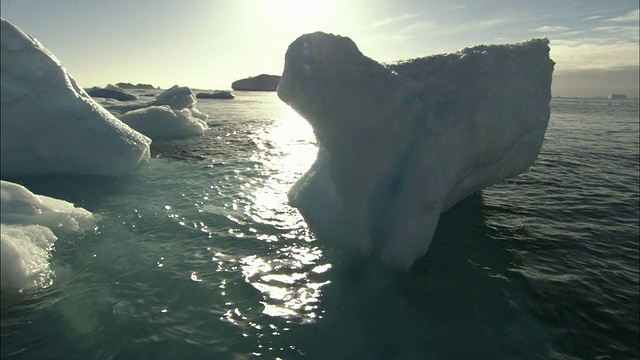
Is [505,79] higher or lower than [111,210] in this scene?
higher

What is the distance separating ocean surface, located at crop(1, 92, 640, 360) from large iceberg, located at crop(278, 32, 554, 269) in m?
0.66

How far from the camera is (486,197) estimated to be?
10633 mm

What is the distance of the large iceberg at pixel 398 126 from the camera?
21.1 feet

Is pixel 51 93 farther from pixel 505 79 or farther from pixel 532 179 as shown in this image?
pixel 532 179

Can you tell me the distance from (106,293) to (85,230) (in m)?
2.57

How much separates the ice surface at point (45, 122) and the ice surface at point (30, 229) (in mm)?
4316

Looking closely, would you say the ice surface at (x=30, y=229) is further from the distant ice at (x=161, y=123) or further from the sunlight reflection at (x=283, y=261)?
the distant ice at (x=161, y=123)

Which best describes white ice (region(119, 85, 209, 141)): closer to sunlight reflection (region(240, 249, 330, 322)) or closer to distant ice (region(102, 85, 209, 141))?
distant ice (region(102, 85, 209, 141))

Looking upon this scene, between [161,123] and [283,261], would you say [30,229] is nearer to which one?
[283,261]

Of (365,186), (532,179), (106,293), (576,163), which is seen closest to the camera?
(106,293)

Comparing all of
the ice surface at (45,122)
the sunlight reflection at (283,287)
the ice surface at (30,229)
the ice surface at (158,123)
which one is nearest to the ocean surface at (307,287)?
the sunlight reflection at (283,287)

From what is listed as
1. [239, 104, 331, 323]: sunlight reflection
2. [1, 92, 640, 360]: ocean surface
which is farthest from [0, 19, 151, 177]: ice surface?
[239, 104, 331, 323]: sunlight reflection

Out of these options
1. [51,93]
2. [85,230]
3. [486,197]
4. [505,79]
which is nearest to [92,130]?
[51,93]

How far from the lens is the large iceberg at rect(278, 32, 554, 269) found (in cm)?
643
